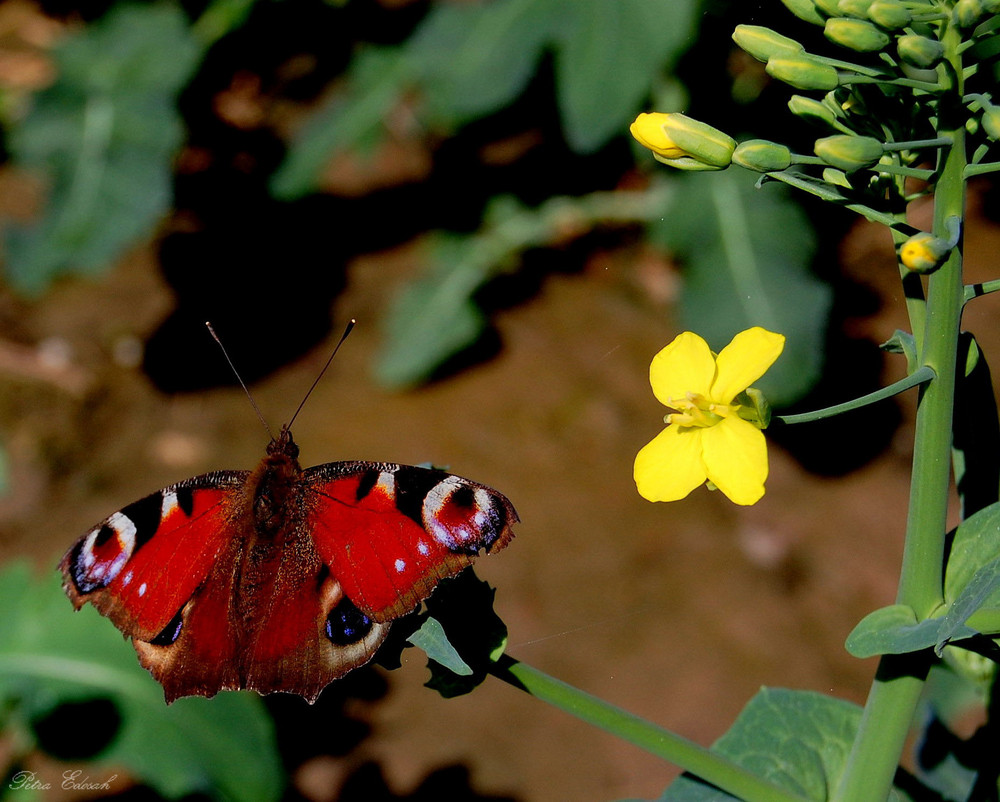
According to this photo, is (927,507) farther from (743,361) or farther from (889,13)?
(889,13)

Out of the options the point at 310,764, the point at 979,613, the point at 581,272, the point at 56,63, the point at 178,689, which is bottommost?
the point at 310,764

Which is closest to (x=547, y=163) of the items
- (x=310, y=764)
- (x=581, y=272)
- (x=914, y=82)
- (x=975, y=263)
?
(x=581, y=272)

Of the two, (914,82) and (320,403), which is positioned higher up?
(914,82)

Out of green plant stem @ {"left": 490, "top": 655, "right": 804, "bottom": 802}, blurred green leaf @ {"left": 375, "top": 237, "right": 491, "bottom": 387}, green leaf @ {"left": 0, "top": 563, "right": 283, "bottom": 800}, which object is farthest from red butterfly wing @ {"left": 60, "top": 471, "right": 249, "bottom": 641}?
blurred green leaf @ {"left": 375, "top": 237, "right": 491, "bottom": 387}

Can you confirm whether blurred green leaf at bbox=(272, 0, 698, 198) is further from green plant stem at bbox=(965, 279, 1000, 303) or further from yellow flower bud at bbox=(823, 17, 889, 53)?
green plant stem at bbox=(965, 279, 1000, 303)

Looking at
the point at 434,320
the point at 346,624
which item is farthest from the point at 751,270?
the point at 346,624

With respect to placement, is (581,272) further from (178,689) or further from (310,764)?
(178,689)
